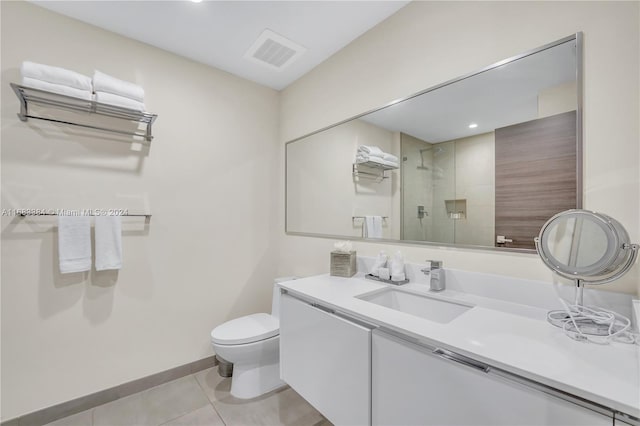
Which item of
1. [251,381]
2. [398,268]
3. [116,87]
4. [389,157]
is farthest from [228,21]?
[251,381]

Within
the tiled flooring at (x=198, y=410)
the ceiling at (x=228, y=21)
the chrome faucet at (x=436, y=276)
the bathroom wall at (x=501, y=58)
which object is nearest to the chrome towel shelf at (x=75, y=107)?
the ceiling at (x=228, y=21)

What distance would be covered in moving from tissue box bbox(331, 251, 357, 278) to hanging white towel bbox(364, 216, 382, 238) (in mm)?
178

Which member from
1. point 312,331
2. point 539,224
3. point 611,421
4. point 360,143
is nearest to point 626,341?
point 611,421

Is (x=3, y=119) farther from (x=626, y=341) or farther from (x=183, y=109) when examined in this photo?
(x=626, y=341)

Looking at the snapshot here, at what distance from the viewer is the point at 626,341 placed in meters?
0.81

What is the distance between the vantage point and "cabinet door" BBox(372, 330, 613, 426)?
655 millimetres

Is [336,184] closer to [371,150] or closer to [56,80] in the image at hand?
[371,150]

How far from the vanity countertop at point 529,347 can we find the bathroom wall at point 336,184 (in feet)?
2.25

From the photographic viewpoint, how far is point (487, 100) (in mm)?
1322

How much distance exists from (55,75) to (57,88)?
2.6 inches

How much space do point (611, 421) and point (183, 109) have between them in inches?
101

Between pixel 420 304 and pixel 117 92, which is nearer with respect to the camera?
pixel 420 304

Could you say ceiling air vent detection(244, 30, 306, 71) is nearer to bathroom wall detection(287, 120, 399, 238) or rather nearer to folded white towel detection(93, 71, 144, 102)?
bathroom wall detection(287, 120, 399, 238)

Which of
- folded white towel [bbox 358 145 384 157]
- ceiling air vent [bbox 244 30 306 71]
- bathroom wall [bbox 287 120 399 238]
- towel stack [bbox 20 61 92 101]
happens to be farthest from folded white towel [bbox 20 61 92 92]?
folded white towel [bbox 358 145 384 157]
